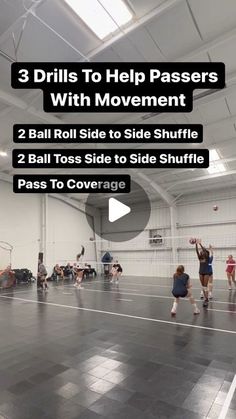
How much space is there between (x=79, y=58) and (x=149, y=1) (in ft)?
6.98

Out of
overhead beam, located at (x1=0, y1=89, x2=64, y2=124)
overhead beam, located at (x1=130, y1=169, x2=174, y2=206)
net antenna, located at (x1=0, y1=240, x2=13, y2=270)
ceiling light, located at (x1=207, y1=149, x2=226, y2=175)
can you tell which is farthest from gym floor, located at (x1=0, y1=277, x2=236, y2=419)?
overhead beam, located at (x1=130, y1=169, x2=174, y2=206)

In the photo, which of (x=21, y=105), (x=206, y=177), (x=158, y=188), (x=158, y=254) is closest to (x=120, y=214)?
(x=158, y=254)

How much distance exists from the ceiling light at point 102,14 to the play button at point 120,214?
1265 centimetres

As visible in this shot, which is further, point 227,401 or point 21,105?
point 21,105

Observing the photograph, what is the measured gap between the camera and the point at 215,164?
520 inches

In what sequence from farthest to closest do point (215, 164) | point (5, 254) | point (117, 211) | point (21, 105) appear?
point (117, 211) < point (5, 254) < point (215, 164) < point (21, 105)

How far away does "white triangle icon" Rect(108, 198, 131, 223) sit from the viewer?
21138 mm

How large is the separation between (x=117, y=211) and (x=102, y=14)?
17.0m

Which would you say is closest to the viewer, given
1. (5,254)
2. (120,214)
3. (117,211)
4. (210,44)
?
(210,44)

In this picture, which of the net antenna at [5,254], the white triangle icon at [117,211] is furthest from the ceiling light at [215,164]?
the net antenna at [5,254]

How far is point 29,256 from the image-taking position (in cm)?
1614

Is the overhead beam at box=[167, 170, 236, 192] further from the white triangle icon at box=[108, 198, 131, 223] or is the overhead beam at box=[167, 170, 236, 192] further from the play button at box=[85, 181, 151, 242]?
the white triangle icon at box=[108, 198, 131, 223]

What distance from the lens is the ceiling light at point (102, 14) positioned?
5047 millimetres

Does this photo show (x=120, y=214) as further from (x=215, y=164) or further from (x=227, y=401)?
(x=227, y=401)
